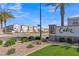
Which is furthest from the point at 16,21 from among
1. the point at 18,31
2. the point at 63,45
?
the point at 63,45

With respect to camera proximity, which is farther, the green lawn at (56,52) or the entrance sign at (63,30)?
the entrance sign at (63,30)

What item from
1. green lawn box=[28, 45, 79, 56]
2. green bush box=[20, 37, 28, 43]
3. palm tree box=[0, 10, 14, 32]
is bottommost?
green lawn box=[28, 45, 79, 56]

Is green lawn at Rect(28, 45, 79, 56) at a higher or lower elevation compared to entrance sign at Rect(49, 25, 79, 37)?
lower

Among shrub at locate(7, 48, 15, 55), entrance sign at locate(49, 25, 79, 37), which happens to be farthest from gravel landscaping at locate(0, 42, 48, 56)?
entrance sign at locate(49, 25, 79, 37)

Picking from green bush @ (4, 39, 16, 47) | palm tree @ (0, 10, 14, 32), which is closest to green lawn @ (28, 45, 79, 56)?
green bush @ (4, 39, 16, 47)

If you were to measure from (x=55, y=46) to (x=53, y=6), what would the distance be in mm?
796

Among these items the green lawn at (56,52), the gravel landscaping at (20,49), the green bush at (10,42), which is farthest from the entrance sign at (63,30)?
the green bush at (10,42)

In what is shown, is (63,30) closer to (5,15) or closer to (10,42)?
(10,42)

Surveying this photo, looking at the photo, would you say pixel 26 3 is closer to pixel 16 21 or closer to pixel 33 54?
pixel 16 21

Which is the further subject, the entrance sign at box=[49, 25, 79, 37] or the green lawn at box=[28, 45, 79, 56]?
the entrance sign at box=[49, 25, 79, 37]

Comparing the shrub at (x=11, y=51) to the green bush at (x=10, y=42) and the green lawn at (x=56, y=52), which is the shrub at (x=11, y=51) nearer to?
the green bush at (x=10, y=42)

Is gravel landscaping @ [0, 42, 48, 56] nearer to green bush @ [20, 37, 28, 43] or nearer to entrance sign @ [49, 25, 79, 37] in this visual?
green bush @ [20, 37, 28, 43]

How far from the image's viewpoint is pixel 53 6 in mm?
5605

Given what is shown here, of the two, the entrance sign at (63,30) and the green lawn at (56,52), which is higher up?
the entrance sign at (63,30)
